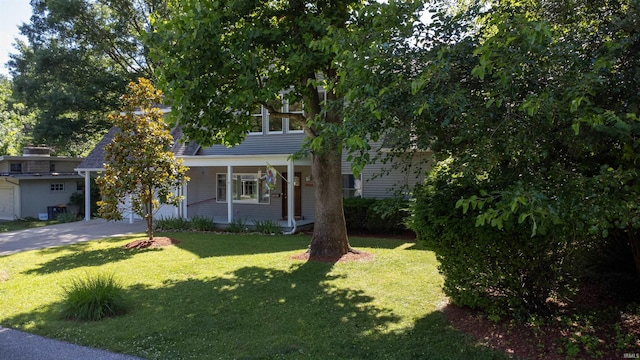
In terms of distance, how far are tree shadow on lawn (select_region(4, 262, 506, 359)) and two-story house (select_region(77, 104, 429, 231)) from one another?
8.19 meters

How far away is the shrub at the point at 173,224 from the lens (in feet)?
55.8

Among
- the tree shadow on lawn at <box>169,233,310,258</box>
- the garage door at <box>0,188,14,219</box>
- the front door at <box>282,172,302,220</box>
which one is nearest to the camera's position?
the tree shadow on lawn at <box>169,233,310,258</box>

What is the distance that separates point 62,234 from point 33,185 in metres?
9.84

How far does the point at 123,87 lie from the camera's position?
92.7 ft

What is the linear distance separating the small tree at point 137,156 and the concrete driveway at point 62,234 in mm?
3553

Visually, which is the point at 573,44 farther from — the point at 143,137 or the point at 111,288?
the point at 143,137

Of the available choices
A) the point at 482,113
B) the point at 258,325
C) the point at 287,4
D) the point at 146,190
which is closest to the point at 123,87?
the point at 146,190

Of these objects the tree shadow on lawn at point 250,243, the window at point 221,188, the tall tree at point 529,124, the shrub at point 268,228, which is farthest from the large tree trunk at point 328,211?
the window at point 221,188

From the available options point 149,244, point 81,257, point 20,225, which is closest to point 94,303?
point 81,257

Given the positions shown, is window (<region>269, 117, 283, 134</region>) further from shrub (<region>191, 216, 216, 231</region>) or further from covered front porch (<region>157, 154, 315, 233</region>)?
shrub (<region>191, 216, 216, 231</region>)

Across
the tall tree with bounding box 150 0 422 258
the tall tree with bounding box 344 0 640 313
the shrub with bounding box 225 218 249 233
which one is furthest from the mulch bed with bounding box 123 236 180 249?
the tall tree with bounding box 344 0 640 313

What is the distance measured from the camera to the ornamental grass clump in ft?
21.4

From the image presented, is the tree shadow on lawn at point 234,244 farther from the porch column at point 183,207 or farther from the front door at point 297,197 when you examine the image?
the front door at point 297,197

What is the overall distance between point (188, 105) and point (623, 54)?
22.5ft
